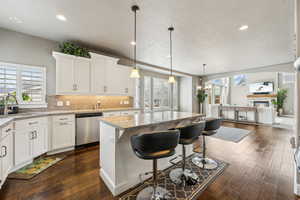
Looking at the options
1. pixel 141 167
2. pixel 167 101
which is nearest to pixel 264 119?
pixel 167 101

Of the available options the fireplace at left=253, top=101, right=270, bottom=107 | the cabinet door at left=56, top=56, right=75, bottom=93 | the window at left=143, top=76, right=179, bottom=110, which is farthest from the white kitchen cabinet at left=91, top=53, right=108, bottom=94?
the fireplace at left=253, top=101, right=270, bottom=107

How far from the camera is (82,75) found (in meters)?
3.37

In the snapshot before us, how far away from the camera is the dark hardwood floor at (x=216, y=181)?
65.7 inches

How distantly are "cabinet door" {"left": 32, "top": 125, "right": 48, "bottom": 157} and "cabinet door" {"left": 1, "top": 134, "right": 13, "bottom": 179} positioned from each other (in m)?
0.42

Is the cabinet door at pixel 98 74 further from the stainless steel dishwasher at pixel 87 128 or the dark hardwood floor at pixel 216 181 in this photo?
the dark hardwood floor at pixel 216 181

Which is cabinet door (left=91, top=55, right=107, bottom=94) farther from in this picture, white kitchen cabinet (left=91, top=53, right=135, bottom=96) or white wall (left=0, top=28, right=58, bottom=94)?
white wall (left=0, top=28, right=58, bottom=94)

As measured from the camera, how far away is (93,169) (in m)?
2.27

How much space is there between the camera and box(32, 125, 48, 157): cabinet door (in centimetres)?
250

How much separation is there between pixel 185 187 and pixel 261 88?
11.2m

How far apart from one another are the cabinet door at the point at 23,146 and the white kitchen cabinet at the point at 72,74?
1109 mm

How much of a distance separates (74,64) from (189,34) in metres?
3.06

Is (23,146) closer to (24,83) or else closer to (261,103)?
(24,83)

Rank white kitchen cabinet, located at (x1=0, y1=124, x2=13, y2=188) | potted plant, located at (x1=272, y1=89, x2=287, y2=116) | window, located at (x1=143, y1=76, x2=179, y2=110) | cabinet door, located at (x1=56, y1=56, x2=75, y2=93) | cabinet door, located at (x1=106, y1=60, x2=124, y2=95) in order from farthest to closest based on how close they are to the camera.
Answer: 1. potted plant, located at (x1=272, y1=89, x2=287, y2=116)
2. window, located at (x1=143, y1=76, x2=179, y2=110)
3. cabinet door, located at (x1=106, y1=60, x2=124, y2=95)
4. cabinet door, located at (x1=56, y1=56, x2=75, y2=93)
5. white kitchen cabinet, located at (x1=0, y1=124, x2=13, y2=188)

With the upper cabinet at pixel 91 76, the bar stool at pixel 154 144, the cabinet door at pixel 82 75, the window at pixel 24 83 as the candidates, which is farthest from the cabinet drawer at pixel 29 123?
the bar stool at pixel 154 144
